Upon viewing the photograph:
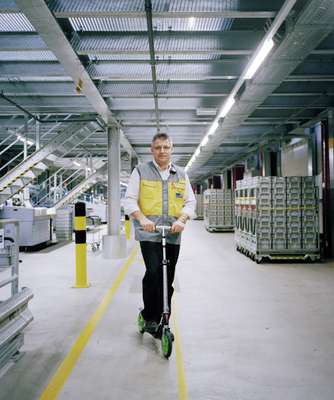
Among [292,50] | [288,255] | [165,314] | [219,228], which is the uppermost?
[292,50]

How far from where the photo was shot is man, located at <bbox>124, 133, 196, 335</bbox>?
3727mm

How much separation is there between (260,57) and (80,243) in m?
4.39

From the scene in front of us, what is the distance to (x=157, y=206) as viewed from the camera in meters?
3.73

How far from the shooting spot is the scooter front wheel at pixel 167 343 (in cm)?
342

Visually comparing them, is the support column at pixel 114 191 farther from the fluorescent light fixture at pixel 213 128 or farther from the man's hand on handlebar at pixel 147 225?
the man's hand on handlebar at pixel 147 225

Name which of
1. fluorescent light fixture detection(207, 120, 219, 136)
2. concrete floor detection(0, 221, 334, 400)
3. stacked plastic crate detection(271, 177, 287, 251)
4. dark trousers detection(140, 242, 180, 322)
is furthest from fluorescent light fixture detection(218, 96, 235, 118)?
dark trousers detection(140, 242, 180, 322)

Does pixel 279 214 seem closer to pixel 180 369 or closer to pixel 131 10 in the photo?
pixel 131 10

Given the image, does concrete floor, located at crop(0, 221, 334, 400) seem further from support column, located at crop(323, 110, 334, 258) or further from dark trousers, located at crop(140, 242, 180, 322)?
support column, located at crop(323, 110, 334, 258)

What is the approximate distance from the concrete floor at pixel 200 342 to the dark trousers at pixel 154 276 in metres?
0.36

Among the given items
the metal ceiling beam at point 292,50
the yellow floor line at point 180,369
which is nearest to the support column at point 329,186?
the metal ceiling beam at point 292,50

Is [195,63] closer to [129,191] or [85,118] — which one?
[129,191]

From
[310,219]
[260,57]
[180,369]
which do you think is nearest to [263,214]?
[310,219]

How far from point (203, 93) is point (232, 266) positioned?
4.17m

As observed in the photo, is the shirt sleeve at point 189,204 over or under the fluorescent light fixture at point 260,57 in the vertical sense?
under
